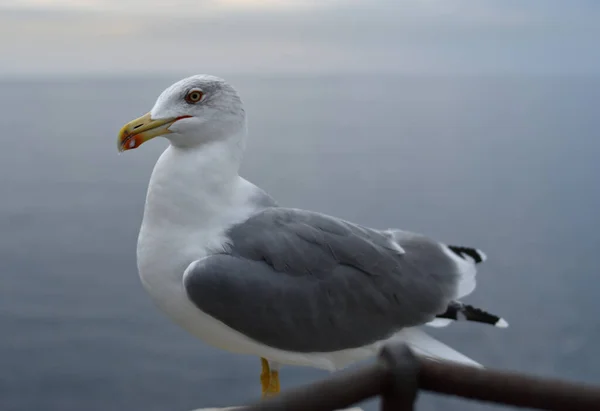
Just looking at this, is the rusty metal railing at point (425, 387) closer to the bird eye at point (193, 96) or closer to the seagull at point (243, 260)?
the seagull at point (243, 260)

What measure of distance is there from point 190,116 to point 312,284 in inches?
25.3

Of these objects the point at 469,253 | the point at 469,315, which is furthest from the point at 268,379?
the point at 469,253

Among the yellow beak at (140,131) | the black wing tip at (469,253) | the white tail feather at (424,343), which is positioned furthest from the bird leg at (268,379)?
the yellow beak at (140,131)

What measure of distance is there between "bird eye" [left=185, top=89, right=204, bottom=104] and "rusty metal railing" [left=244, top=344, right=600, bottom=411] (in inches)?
58.3

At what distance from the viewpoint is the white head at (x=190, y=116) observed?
2.08m

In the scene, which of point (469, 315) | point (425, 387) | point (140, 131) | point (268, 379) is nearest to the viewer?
point (425, 387)

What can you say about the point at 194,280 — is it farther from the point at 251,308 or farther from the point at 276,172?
the point at 276,172

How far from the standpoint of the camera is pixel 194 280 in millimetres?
1980

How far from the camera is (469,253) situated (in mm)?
2617

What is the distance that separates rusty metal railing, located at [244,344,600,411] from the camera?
2.35 feet

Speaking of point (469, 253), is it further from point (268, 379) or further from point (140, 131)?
point (140, 131)

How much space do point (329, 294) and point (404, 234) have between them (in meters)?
0.47

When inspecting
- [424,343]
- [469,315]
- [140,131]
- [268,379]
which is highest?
[140,131]

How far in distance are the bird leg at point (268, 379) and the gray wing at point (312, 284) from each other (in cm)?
37
